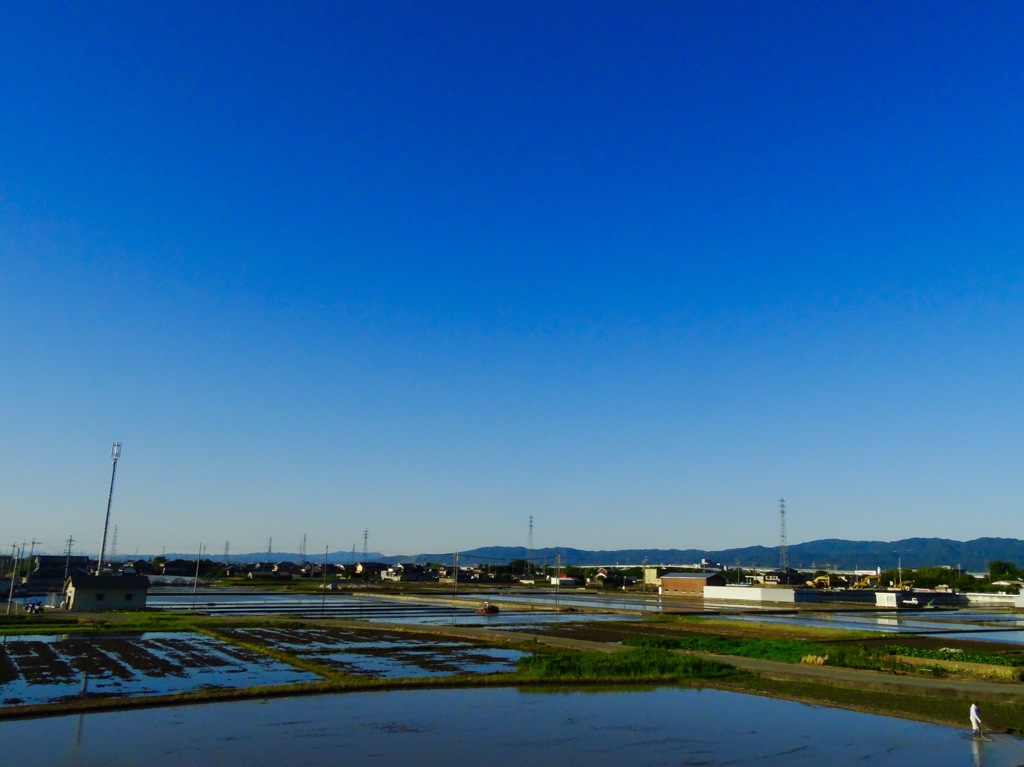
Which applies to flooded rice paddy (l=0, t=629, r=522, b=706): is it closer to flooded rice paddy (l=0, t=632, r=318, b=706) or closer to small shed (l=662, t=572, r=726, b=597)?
flooded rice paddy (l=0, t=632, r=318, b=706)

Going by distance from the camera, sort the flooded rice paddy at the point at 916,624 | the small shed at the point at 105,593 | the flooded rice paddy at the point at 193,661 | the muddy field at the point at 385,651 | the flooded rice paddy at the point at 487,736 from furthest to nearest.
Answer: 1. the small shed at the point at 105,593
2. the flooded rice paddy at the point at 916,624
3. the muddy field at the point at 385,651
4. the flooded rice paddy at the point at 193,661
5. the flooded rice paddy at the point at 487,736

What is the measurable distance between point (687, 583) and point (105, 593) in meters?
90.4

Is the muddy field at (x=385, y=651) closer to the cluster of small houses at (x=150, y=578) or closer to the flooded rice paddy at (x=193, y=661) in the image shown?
the flooded rice paddy at (x=193, y=661)

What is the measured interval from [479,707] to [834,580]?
165 metres

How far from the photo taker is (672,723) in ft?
73.9

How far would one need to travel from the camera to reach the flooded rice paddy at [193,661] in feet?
85.4

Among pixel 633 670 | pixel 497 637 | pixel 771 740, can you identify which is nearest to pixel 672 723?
pixel 771 740

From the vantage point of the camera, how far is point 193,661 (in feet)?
107

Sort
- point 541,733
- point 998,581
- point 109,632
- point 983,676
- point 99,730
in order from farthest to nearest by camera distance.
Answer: point 998,581
point 109,632
point 983,676
point 541,733
point 99,730

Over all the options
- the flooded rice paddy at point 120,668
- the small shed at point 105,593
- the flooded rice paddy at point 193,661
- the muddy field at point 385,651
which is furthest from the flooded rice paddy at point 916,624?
the small shed at point 105,593

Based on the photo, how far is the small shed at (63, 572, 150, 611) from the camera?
199ft

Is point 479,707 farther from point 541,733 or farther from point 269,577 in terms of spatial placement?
point 269,577

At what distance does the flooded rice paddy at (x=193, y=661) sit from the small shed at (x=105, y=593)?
21.7 meters

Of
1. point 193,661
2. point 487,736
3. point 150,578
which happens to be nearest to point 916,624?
point 487,736
